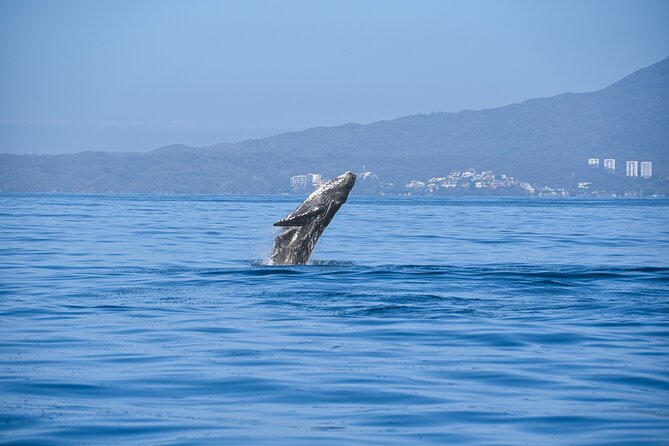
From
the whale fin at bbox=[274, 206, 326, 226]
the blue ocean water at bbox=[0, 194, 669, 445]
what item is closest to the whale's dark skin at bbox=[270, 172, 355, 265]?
the whale fin at bbox=[274, 206, 326, 226]

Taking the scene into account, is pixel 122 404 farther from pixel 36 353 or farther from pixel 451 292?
pixel 451 292

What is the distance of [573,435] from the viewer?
27.0 ft

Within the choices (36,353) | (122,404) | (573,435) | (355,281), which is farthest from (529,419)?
(355,281)

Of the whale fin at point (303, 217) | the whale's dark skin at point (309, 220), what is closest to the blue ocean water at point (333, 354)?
the whale's dark skin at point (309, 220)

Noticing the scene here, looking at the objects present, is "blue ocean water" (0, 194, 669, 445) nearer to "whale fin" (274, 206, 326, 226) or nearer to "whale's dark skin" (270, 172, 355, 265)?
"whale's dark skin" (270, 172, 355, 265)

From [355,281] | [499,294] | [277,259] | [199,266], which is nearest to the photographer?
[499,294]

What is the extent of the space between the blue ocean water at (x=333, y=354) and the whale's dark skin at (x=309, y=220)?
0.69 m

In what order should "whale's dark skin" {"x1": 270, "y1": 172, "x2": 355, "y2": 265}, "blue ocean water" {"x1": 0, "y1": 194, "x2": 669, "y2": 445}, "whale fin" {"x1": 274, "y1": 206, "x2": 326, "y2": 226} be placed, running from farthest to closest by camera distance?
"whale's dark skin" {"x1": 270, "y1": 172, "x2": 355, "y2": 265}
"whale fin" {"x1": 274, "y1": 206, "x2": 326, "y2": 226}
"blue ocean water" {"x1": 0, "y1": 194, "x2": 669, "y2": 445}

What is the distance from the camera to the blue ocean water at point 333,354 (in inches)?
337

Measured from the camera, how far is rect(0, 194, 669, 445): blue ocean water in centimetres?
855

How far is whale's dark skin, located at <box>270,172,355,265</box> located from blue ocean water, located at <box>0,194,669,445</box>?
692 mm

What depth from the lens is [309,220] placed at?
19.8m

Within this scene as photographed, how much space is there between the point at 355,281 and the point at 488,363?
811 cm

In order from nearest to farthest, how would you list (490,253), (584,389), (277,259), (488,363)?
(584,389)
(488,363)
(277,259)
(490,253)
